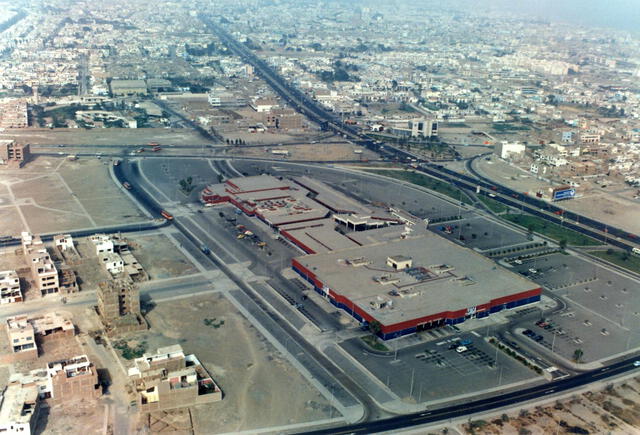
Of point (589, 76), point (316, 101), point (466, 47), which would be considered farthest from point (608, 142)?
point (466, 47)

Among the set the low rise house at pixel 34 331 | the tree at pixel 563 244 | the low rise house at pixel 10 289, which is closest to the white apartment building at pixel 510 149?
the tree at pixel 563 244

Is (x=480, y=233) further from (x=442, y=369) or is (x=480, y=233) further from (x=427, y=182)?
(x=442, y=369)

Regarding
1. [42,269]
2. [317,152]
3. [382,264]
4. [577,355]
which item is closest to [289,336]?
[382,264]

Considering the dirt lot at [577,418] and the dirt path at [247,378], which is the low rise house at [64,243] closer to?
the dirt path at [247,378]

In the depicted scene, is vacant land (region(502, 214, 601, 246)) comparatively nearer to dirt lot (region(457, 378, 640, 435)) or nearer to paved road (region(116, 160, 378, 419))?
dirt lot (region(457, 378, 640, 435))

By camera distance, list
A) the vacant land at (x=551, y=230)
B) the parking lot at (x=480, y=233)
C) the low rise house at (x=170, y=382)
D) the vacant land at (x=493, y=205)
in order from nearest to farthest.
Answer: the low rise house at (x=170, y=382) → the parking lot at (x=480, y=233) → the vacant land at (x=551, y=230) → the vacant land at (x=493, y=205)
